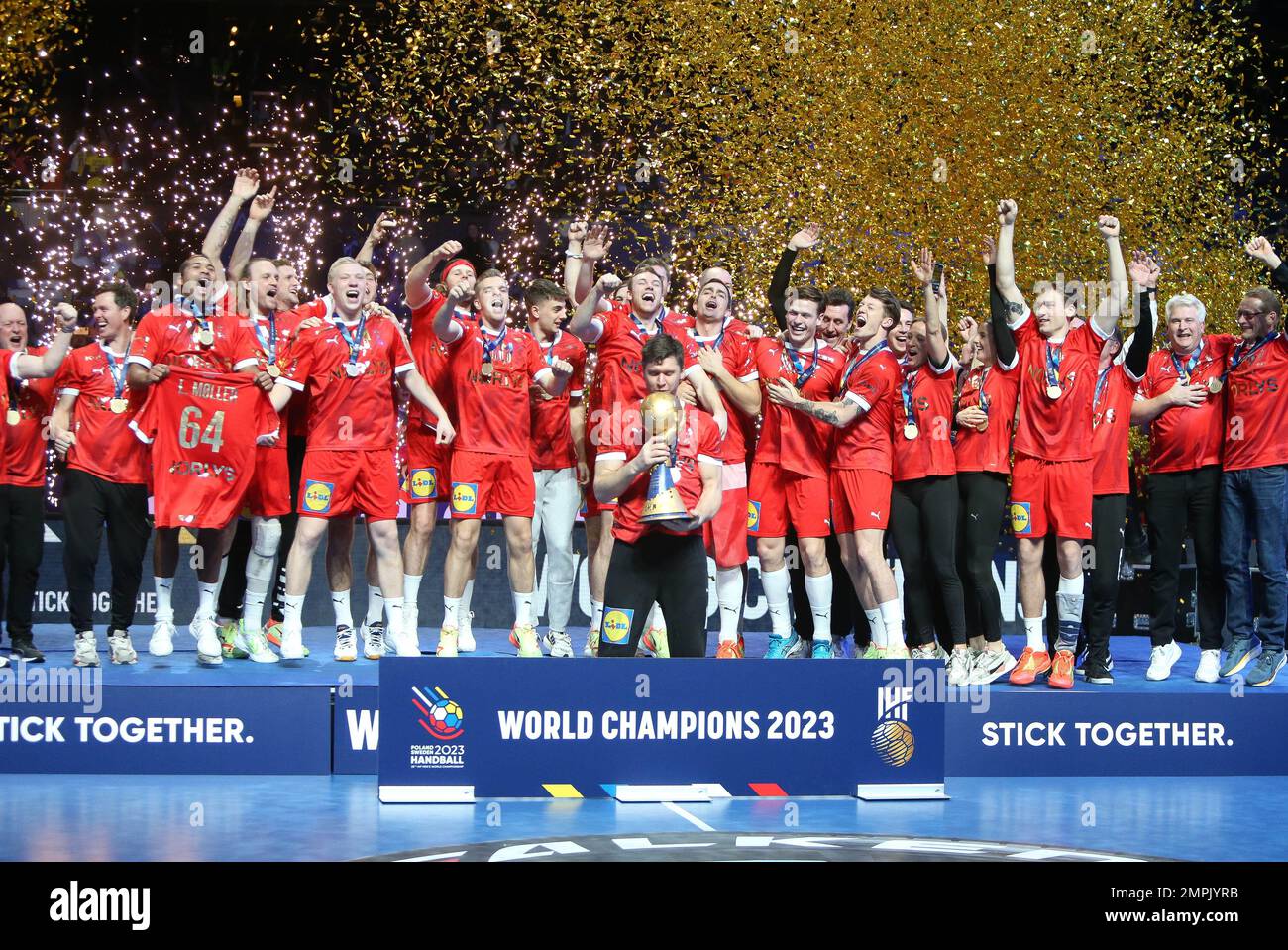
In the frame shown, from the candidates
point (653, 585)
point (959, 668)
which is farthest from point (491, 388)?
point (959, 668)

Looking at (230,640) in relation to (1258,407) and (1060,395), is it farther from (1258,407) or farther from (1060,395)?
(1258,407)

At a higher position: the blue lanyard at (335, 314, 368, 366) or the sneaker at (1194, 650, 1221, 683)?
the blue lanyard at (335, 314, 368, 366)

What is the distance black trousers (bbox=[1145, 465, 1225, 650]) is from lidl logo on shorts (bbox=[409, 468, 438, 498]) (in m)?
3.87

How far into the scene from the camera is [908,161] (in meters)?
12.5

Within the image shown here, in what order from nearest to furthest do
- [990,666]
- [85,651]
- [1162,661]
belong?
[85,651], [990,666], [1162,661]

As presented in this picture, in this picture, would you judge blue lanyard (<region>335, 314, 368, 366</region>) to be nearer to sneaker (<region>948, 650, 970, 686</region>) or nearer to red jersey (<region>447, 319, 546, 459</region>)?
red jersey (<region>447, 319, 546, 459</region>)

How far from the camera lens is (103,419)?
694 cm

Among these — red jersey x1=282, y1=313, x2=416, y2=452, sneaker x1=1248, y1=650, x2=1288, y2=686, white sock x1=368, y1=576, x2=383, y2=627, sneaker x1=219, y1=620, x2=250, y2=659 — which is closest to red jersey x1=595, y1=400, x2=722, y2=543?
red jersey x1=282, y1=313, x2=416, y2=452

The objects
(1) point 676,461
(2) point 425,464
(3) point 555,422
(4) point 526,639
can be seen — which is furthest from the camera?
(3) point 555,422

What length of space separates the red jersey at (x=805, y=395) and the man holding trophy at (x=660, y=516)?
1.35 meters

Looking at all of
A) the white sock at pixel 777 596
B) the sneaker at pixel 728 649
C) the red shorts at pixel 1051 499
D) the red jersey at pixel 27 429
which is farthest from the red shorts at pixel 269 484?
the red shorts at pixel 1051 499

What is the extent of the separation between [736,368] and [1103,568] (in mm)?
2158

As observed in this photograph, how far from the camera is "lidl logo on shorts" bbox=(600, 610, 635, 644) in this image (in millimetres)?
5559
